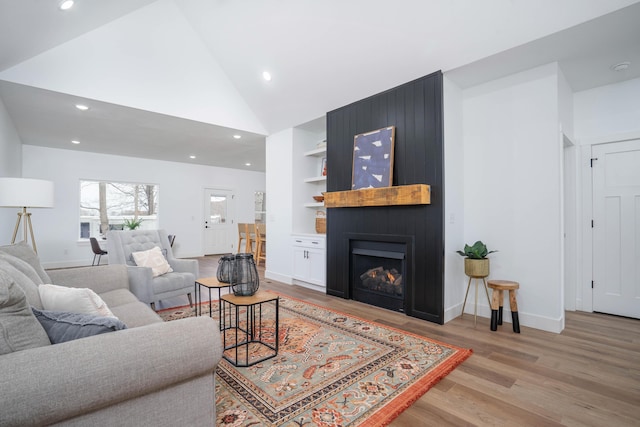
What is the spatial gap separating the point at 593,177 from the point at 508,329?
204 centimetres

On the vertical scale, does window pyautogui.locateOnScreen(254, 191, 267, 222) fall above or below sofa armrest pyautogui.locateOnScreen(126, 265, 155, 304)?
above

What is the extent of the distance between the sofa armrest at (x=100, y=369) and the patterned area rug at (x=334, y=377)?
666 millimetres

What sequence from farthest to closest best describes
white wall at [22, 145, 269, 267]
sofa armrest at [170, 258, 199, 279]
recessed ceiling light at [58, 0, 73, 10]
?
white wall at [22, 145, 269, 267], sofa armrest at [170, 258, 199, 279], recessed ceiling light at [58, 0, 73, 10]

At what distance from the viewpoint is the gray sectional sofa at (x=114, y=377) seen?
95cm

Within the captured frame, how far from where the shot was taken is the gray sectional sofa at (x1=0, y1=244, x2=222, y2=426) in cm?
95

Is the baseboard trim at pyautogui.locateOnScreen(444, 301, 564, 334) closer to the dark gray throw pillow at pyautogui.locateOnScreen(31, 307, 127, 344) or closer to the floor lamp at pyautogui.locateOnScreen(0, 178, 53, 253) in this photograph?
the dark gray throw pillow at pyautogui.locateOnScreen(31, 307, 127, 344)

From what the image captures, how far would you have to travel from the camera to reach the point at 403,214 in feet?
11.6

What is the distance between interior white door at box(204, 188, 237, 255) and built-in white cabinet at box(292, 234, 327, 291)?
4.87m

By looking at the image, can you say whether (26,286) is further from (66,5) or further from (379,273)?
(379,273)

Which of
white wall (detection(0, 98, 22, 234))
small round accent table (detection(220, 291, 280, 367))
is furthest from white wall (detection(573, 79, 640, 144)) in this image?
white wall (detection(0, 98, 22, 234))

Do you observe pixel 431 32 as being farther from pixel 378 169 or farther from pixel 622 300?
pixel 622 300

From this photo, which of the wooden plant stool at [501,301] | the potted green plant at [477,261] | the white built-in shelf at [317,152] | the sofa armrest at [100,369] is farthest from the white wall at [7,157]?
the wooden plant stool at [501,301]

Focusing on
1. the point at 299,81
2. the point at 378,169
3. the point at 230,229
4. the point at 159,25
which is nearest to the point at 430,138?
the point at 378,169

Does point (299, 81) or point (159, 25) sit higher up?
point (159, 25)
